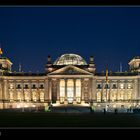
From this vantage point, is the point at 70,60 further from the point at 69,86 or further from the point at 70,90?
the point at 70,90

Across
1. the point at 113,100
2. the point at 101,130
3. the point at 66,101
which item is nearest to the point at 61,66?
the point at 66,101

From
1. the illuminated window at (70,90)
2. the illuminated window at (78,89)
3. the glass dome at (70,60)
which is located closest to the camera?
the illuminated window at (70,90)

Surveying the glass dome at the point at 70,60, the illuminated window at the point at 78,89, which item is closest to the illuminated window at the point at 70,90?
the illuminated window at the point at 78,89

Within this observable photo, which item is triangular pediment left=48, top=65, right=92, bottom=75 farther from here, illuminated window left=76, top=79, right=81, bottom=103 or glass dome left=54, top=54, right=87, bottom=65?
glass dome left=54, top=54, right=87, bottom=65

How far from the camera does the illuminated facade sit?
312ft

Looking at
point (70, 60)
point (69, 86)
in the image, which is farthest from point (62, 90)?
point (70, 60)

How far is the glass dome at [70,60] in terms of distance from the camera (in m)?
102

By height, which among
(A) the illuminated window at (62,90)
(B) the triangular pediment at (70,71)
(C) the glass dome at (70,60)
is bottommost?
(A) the illuminated window at (62,90)

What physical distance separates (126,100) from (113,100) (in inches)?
149

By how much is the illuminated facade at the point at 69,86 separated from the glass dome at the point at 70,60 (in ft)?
1.24

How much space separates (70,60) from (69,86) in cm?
965

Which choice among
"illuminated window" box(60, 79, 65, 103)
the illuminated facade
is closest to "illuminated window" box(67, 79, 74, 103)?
the illuminated facade

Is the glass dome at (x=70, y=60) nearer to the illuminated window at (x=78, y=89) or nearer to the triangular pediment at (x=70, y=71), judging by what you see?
the triangular pediment at (x=70, y=71)

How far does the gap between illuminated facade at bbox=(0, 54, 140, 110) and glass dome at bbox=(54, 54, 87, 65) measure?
0.38 meters
